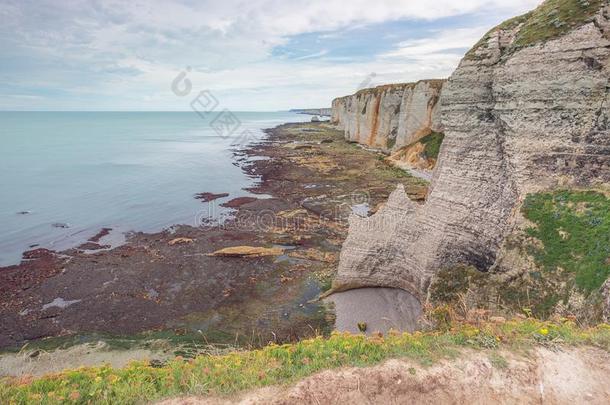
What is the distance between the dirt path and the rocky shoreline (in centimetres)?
442

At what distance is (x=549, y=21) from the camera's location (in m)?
13.7

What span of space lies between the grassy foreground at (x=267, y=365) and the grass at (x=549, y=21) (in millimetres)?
10474

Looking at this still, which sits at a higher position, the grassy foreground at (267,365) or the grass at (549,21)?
the grass at (549,21)

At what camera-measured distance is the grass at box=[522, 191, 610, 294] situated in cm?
1088

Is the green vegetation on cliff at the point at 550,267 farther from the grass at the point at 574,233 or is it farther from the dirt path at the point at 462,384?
the dirt path at the point at 462,384

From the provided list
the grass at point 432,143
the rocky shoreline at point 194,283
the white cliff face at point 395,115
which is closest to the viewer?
the rocky shoreline at point 194,283

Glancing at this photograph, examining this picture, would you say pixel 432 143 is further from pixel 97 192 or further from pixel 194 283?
pixel 97 192

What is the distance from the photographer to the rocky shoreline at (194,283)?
1786cm

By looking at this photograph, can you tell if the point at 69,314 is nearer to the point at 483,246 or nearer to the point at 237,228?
the point at 237,228

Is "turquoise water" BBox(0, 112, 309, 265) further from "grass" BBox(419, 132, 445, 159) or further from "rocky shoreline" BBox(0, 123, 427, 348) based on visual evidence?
"grass" BBox(419, 132, 445, 159)

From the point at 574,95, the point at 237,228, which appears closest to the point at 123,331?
the point at 237,228

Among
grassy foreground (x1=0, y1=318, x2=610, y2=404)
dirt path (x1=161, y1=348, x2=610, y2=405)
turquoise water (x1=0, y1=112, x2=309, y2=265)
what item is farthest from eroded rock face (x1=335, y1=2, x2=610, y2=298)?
turquoise water (x1=0, y1=112, x2=309, y2=265)

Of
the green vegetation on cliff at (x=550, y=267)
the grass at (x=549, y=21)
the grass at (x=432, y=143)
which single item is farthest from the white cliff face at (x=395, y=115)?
the green vegetation on cliff at (x=550, y=267)

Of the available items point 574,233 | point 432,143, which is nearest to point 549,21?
point 574,233
